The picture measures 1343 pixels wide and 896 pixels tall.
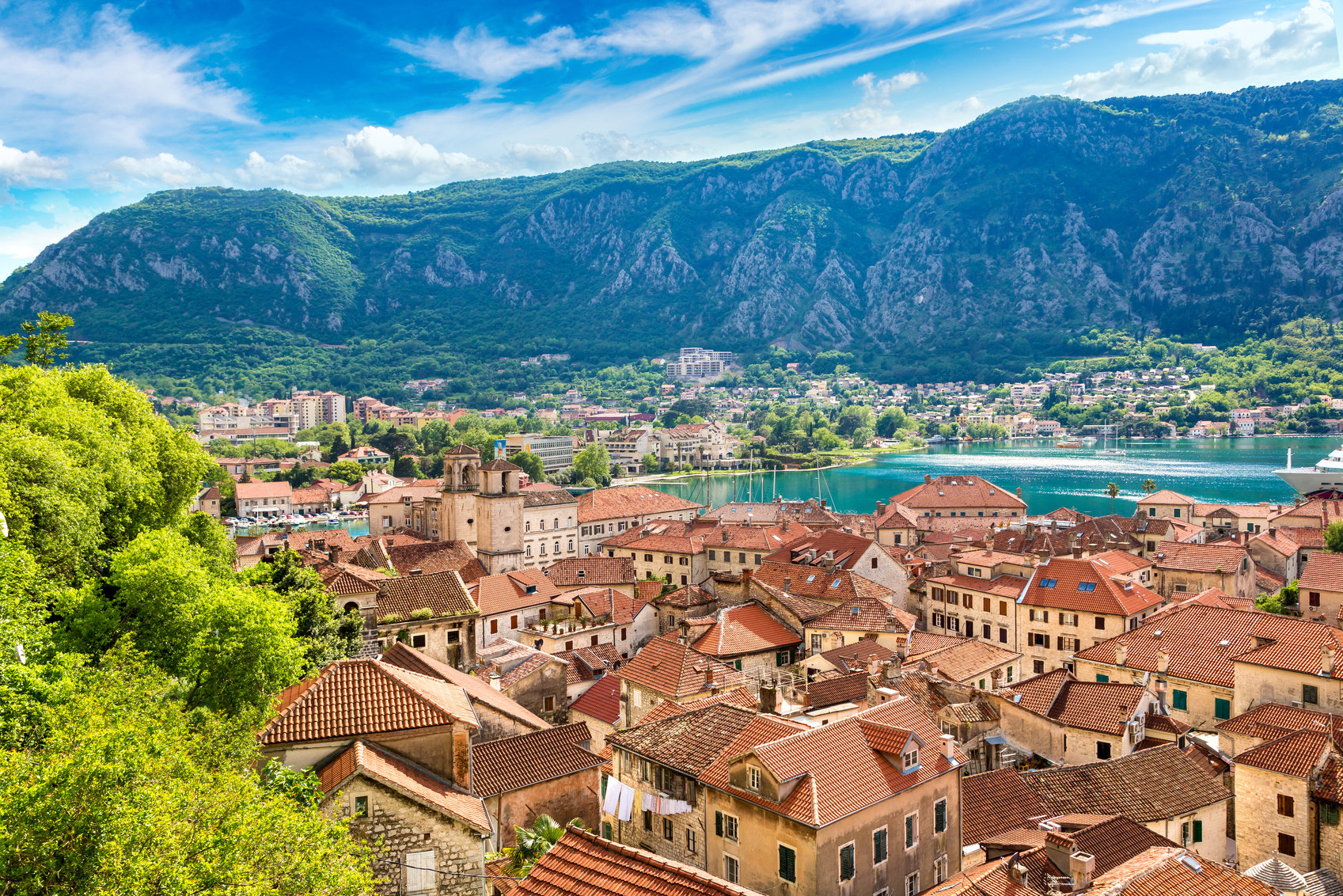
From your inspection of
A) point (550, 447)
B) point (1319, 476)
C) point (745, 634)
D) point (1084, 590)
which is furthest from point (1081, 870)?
point (550, 447)

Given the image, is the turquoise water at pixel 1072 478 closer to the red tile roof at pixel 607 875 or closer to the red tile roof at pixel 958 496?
the red tile roof at pixel 958 496

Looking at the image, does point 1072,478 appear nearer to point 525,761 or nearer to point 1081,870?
point 525,761

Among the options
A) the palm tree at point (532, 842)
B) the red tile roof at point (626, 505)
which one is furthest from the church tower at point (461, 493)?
the palm tree at point (532, 842)

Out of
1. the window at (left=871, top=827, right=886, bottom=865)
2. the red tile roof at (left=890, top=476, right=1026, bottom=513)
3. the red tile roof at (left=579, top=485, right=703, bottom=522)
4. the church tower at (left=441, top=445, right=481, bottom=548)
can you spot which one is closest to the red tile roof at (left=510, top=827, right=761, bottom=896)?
the window at (left=871, top=827, right=886, bottom=865)

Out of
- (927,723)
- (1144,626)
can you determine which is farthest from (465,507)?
(927,723)

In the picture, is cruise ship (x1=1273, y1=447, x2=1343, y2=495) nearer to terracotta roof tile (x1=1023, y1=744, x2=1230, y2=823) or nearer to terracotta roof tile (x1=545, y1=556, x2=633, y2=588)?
terracotta roof tile (x1=545, y1=556, x2=633, y2=588)
